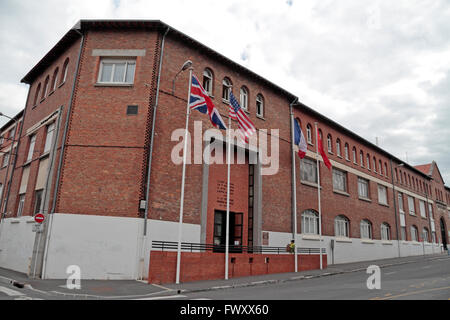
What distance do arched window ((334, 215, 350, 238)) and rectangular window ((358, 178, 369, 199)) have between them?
A: 4.19m

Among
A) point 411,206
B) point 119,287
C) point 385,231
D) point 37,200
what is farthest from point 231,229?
point 411,206

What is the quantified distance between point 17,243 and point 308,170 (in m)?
19.7

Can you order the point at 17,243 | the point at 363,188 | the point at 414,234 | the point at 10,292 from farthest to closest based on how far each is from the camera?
the point at 414,234 → the point at 363,188 → the point at 17,243 → the point at 10,292

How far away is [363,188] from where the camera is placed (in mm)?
33281

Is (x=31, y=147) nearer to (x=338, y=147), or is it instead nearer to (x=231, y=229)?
(x=231, y=229)

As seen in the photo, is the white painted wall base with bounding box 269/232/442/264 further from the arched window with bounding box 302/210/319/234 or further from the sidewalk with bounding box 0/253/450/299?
the sidewalk with bounding box 0/253/450/299

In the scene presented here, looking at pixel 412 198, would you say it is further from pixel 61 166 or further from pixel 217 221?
pixel 61 166

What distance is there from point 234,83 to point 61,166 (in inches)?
442

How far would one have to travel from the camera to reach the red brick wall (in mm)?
13321

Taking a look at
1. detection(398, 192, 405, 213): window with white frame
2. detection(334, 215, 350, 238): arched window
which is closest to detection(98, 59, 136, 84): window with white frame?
detection(334, 215, 350, 238): arched window

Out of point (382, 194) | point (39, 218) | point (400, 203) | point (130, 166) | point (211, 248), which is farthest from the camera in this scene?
point (400, 203)

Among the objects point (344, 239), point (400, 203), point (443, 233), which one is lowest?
point (344, 239)

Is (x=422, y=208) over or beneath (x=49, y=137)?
over

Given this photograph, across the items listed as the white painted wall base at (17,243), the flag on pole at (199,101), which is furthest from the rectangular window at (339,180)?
the white painted wall base at (17,243)
